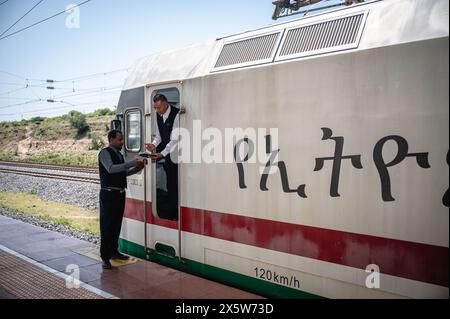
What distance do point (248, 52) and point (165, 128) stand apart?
1.62m

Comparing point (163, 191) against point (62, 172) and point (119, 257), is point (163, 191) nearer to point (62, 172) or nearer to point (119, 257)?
point (119, 257)

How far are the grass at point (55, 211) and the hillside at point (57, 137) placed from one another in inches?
1274

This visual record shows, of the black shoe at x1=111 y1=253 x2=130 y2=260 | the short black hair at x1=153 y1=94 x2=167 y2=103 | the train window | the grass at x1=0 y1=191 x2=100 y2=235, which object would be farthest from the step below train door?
the grass at x1=0 y1=191 x2=100 y2=235

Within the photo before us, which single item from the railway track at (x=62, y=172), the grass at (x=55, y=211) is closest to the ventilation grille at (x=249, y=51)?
the grass at (x=55, y=211)

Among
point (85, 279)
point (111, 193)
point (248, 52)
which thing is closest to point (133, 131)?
point (111, 193)

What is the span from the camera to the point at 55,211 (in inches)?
453

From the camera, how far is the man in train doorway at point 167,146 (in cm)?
498

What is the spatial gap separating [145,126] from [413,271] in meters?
3.97

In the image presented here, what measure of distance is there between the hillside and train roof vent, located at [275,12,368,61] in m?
44.0

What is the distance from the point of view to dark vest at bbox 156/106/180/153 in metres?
5.12

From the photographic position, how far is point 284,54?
3.93 m
